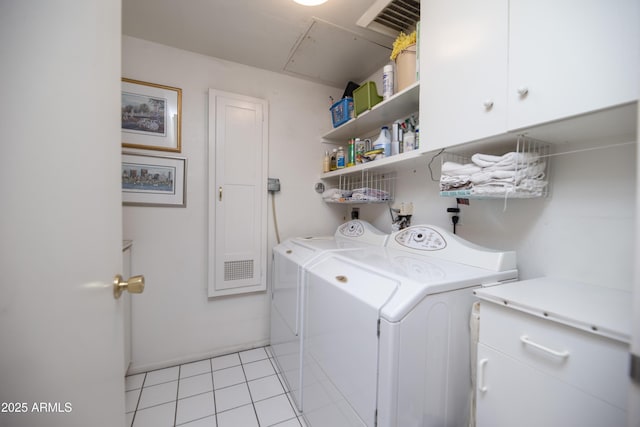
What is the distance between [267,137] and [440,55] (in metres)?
1.55

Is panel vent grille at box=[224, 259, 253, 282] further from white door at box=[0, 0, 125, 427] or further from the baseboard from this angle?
white door at box=[0, 0, 125, 427]

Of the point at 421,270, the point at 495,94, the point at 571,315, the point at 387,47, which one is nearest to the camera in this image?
the point at 571,315

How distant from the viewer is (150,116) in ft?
6.25

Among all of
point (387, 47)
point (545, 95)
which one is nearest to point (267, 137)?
point (387, 47)

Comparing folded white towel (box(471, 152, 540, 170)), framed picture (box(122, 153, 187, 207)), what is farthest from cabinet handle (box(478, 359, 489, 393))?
framed picture (box(122, 153, 187, 207))

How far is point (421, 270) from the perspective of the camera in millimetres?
1108

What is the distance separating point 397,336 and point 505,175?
0.79m

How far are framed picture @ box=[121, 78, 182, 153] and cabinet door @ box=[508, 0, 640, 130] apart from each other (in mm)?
2196

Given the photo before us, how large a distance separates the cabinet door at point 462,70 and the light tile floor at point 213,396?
1871mm

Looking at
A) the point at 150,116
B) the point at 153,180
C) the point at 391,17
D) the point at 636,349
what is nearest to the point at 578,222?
the point at 636,349

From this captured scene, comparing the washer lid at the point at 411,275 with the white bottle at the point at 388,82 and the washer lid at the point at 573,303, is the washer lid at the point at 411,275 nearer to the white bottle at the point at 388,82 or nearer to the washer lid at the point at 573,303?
the washer lid at the point at 573,303

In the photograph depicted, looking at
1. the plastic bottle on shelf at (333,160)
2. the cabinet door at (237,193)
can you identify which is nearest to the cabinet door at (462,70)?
the plastic bottle on shelf at (333,160)

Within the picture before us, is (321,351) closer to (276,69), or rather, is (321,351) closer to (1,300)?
(1,300)

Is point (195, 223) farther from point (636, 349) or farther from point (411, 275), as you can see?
point (636, 349)
